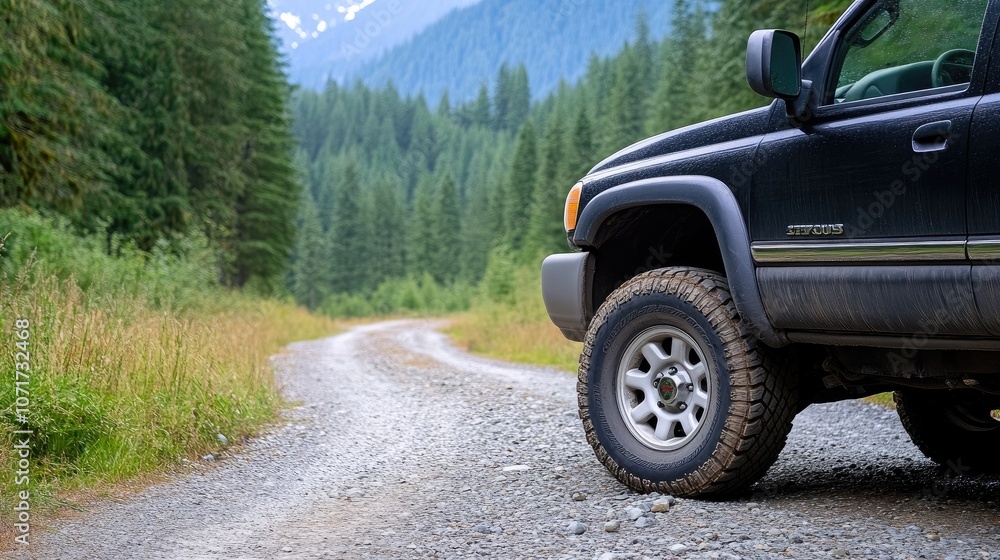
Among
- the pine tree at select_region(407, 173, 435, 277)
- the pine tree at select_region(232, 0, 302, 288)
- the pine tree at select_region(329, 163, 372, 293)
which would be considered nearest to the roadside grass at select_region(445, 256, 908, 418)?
the pine tree at select_region(232, 0, 302, 288)

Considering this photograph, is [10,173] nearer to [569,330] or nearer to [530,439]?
[530,439]

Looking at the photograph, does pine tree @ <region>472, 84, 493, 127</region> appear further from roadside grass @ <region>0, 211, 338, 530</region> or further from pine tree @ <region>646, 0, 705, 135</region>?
roadside grass @ <region>0, 211, 338, 530</region>

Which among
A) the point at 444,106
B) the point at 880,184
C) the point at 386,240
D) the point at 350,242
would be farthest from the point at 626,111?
the point at 444,106

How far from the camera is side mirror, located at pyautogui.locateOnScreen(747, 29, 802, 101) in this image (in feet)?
11.8

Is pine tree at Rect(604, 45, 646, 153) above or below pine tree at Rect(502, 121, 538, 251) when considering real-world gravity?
above

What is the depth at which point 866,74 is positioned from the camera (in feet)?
12.3

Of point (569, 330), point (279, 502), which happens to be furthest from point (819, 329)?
point (279, 502)

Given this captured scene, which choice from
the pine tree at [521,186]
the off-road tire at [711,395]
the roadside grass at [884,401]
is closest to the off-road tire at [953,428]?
the off-road tire at [711,395]

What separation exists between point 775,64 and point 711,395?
5.41 ft

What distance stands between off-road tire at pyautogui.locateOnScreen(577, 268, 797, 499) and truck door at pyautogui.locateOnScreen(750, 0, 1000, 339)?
0.91 feet

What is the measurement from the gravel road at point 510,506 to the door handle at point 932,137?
162cm

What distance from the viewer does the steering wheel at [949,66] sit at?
11.0 ft

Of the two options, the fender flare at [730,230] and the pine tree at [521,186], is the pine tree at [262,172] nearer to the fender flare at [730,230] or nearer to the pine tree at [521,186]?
the pine tree at [521,186]

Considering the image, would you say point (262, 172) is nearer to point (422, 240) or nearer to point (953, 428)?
point (953, 428)
